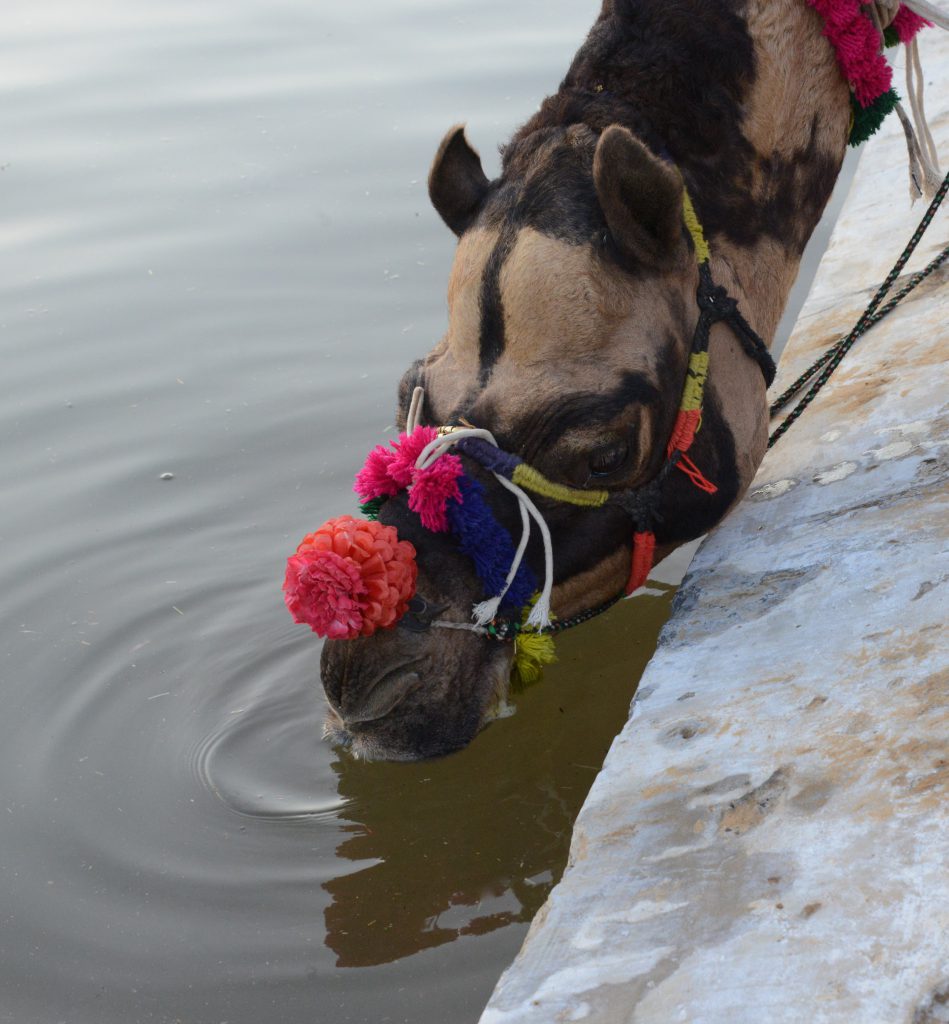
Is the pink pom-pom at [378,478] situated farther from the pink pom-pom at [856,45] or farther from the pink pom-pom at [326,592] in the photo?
the pink pom-pom at [856,45]

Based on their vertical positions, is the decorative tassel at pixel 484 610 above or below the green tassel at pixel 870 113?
below

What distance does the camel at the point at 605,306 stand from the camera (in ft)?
11.0

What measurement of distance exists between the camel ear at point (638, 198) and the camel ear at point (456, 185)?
45cm

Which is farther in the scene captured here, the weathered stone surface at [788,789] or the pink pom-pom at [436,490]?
the pink pom-pom at [436,490]

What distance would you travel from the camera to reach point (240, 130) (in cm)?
984

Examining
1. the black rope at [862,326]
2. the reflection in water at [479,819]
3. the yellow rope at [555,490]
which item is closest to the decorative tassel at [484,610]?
the yellow rope at [555,490]

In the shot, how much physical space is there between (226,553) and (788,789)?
326 cm

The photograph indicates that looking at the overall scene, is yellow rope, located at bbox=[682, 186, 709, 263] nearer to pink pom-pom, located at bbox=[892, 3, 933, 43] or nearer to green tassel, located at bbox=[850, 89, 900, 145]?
green tassel, located at bbox=[850, 89, 900, 145]

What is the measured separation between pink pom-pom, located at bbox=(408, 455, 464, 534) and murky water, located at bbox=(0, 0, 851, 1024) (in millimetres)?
1035

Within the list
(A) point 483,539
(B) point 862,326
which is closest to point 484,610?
(A) point 483,539

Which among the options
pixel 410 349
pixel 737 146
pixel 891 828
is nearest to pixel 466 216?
pixel 737 146

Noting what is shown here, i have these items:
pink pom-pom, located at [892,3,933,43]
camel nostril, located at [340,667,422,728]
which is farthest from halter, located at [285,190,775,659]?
pink pom-pom, located at [892,3,933,43]

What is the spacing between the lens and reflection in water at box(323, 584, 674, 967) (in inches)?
143

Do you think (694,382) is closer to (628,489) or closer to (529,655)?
(628,489)
